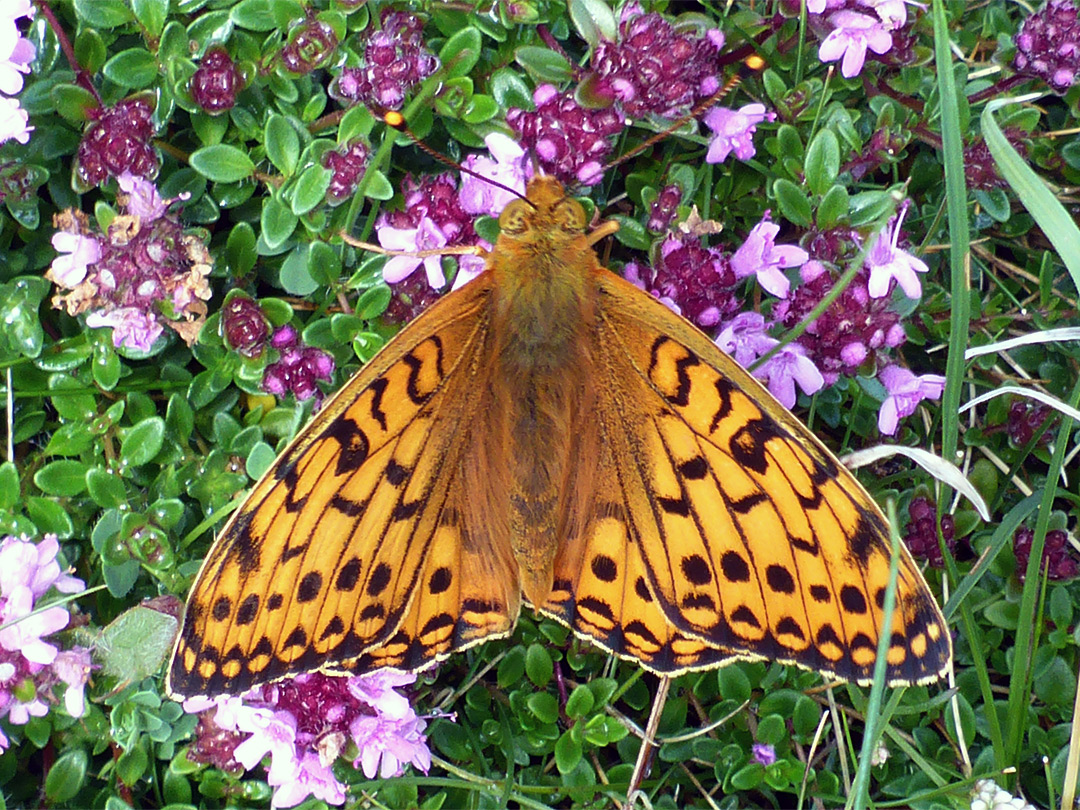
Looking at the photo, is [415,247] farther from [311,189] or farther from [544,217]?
[544,217]

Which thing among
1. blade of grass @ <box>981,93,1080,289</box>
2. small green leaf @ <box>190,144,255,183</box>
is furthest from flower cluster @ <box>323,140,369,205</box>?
blade of grass @ <box>981,93,1080,289</box>

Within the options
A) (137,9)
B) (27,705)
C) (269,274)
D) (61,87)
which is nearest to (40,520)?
(27,705)

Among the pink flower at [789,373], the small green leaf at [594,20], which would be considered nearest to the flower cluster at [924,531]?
the pink flower at [789,373]

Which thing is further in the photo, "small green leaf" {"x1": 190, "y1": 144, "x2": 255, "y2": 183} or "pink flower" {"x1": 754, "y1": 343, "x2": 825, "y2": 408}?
"small green leaf" {"x1": 190, "y1": 144, "x2": 255, "y2": 183}

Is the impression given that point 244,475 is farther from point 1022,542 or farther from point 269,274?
point 1022,542

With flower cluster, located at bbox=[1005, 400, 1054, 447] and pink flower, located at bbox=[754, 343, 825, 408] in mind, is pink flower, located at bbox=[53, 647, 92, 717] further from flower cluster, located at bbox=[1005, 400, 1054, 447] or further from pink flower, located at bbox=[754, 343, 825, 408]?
flower cluster, located at bbox=[1005, 400, 1054, 447]

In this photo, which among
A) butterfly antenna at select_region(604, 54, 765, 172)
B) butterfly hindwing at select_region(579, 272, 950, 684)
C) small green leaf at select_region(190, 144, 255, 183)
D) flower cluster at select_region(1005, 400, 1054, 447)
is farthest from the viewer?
flower cluster at select_region(1005, 400, 1054, 447)
